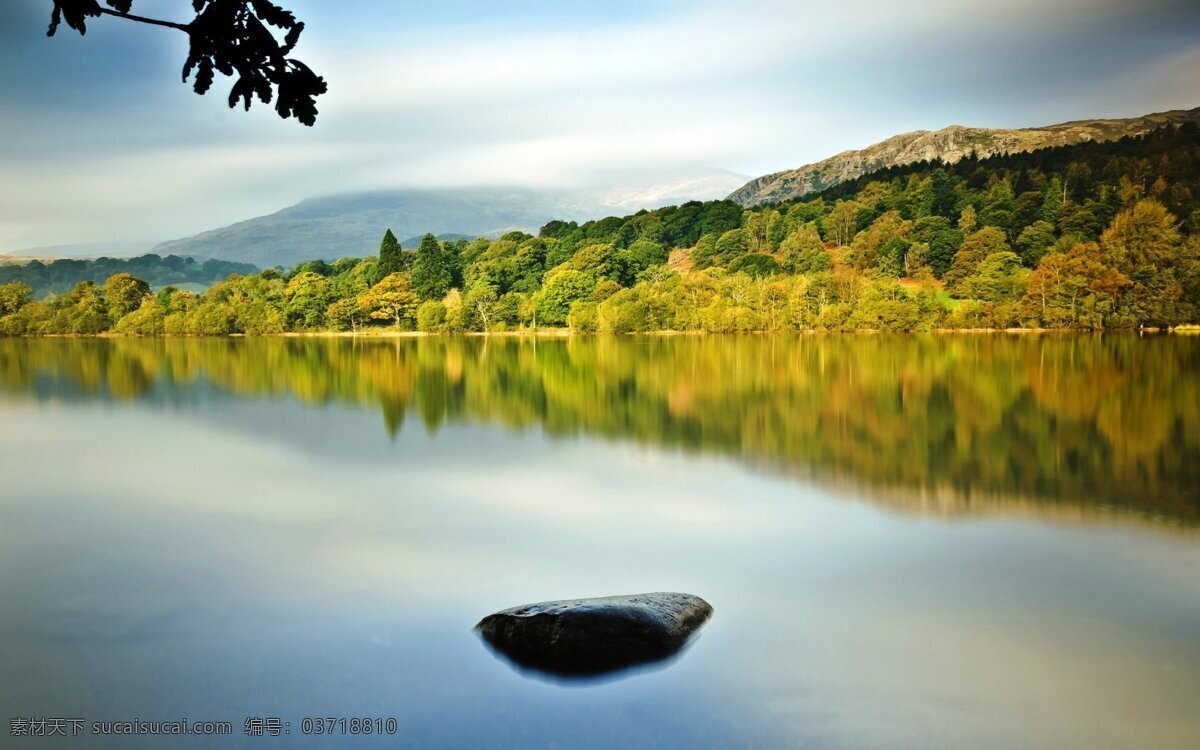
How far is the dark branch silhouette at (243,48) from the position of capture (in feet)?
14.8

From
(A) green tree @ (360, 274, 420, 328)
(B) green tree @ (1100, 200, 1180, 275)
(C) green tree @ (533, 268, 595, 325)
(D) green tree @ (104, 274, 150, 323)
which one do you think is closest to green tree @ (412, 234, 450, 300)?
(A) green tree @ (360, 274, 420, 328)

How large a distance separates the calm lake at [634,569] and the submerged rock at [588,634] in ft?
0.71

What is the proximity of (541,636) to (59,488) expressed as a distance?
1409 cm

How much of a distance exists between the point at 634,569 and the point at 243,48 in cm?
810

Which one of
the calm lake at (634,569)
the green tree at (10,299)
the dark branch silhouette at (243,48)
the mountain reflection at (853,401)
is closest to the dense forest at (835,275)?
the green tree at (10,299)

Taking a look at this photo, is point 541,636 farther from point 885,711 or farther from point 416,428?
point 416,428

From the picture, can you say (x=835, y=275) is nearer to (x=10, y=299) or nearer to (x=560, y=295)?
(x=560, y=295)

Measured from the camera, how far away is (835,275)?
3871 inches

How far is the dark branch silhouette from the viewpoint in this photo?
451 centimetres

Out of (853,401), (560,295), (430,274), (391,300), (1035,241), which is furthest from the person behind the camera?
(430,274)

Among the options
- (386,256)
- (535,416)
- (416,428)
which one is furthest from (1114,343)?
(386,256)

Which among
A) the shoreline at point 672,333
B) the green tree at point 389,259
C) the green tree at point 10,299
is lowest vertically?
the shoreline at point 672,333

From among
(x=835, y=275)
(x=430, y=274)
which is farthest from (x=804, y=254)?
(x=430, y=274)

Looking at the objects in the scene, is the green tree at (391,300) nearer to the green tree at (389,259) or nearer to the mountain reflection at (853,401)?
the green tree at (389,259)
